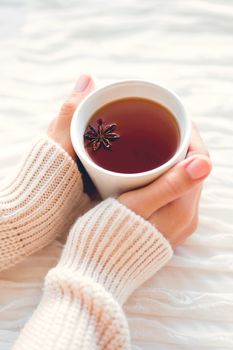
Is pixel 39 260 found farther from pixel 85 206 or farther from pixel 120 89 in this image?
pixel 120 89

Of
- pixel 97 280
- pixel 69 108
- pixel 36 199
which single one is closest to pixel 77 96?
pixel 69 108

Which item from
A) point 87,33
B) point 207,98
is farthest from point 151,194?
point 87,33

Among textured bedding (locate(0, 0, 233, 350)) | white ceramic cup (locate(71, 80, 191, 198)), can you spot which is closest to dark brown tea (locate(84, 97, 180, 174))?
white ceramic cup (locate(71, 80, 191, 198))

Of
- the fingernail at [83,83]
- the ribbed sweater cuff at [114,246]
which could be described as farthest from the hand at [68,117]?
the ribbed sweater cuff at [114,246]

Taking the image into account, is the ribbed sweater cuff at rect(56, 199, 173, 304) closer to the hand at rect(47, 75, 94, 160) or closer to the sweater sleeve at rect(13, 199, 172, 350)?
the sweater sleeve at rect(13, 199, 172, 350)

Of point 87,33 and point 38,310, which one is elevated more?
point 87,33

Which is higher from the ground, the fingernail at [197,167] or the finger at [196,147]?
the fingernail at [197,167]

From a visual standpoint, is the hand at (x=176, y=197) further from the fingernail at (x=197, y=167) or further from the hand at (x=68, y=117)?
the hand at (x=68, y=117)
